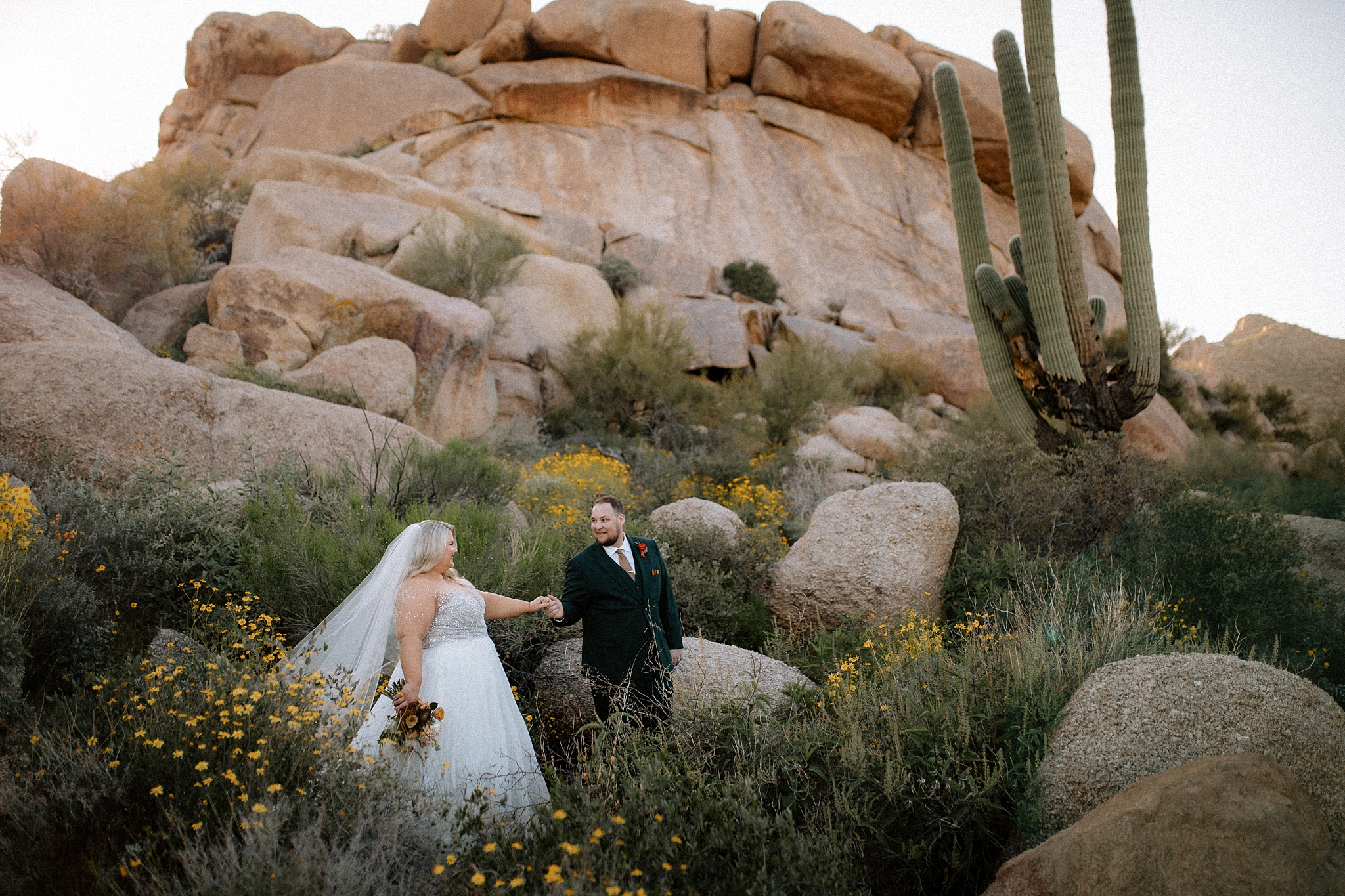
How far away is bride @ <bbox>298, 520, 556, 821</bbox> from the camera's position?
324cm

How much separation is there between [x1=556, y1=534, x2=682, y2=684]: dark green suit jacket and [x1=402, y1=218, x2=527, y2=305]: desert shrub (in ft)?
34.8

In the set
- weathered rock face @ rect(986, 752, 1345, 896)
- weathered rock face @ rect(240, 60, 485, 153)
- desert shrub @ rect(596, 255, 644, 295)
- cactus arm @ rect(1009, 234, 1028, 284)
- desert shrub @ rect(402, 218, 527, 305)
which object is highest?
weathered rock face @ rect(240, 60, 485, 153)

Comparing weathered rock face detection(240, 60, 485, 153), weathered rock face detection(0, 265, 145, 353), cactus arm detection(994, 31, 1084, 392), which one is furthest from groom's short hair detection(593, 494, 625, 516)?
weathered rock face detection(240, 60, 485, 153)

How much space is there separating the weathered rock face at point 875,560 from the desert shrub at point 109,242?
11.4m

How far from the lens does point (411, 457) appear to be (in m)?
6.84

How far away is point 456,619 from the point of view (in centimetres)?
364

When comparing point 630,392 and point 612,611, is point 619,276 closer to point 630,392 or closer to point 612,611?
point 630,392

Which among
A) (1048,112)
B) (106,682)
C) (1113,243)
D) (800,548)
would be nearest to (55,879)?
(106,682)

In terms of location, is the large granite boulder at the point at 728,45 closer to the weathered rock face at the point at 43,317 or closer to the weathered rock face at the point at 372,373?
the weathered rock face at the point at 372,373

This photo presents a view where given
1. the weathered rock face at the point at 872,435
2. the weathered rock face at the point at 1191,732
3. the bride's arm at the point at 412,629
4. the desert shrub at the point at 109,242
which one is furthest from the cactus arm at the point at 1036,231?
the desert shrub at the point at 109,242

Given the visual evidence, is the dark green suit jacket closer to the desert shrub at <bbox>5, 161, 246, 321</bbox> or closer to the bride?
the bride

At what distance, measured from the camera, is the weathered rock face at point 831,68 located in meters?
26.6

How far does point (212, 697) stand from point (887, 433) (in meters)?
11.8

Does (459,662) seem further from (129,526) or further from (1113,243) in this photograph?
(1113,243)
